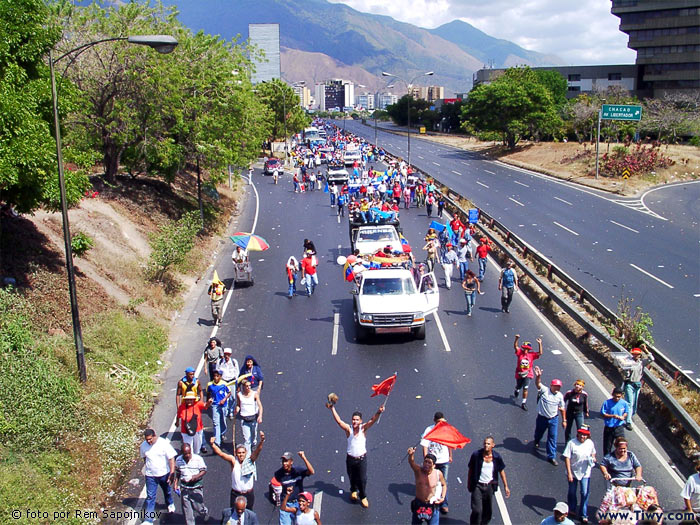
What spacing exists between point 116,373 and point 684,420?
34.7 ft

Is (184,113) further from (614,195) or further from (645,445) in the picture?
(614,195)

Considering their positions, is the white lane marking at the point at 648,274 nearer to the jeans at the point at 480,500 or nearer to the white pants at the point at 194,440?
the jeans at the point at 480,500

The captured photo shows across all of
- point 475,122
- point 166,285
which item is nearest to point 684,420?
point 166,285

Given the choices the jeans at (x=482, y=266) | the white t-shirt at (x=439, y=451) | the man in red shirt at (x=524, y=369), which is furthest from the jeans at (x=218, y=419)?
the jeans at (x=482, y=266)

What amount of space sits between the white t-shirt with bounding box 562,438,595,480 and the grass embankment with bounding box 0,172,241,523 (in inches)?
261

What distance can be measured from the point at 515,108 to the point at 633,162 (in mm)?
20851

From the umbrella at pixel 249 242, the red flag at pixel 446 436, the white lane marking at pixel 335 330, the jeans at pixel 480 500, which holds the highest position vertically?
the umbrella at pixel 249 242

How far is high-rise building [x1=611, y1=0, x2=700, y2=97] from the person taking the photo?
8725 centimetres

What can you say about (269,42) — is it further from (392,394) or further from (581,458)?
(581,458)

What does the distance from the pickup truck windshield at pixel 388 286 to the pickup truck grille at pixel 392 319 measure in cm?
93

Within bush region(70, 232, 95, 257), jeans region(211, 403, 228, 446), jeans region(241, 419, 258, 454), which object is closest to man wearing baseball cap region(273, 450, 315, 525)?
jeans region(241, 419, 258, 454)

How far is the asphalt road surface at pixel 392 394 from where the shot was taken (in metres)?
9.06

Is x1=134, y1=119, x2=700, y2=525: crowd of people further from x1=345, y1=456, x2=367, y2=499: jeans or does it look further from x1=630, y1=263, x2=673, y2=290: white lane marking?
x1=630, y1=263, x2=673, y2=290: white lane marking

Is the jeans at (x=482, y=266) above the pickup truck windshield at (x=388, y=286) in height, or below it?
below
